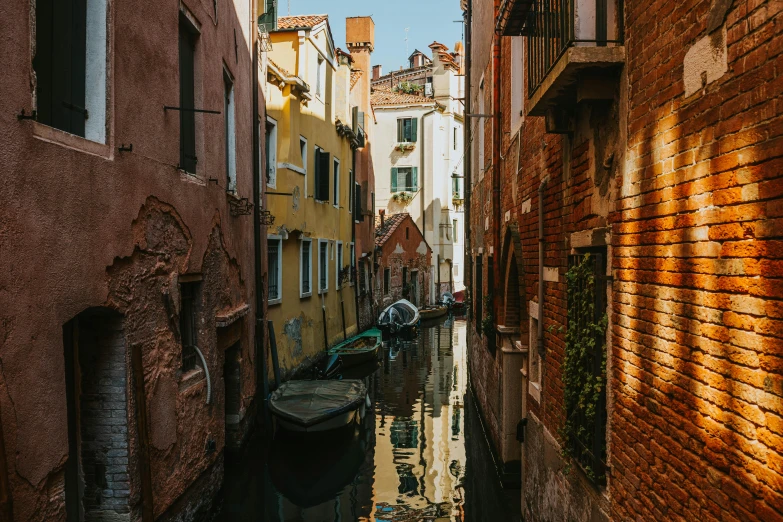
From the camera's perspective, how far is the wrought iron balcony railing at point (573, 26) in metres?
4.05

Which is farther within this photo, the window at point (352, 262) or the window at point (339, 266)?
the window at point (352, 262)

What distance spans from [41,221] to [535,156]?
4.37 metres

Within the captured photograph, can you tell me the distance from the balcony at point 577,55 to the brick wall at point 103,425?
12.3 feet

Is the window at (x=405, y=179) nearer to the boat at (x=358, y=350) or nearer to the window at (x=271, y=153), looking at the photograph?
the boat at (x=358, y=350)

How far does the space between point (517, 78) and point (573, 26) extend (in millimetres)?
4180

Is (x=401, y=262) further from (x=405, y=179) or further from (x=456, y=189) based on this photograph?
(x=456, y=189)

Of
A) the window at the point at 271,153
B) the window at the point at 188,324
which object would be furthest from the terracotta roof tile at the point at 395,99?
the window at the point at 188,324

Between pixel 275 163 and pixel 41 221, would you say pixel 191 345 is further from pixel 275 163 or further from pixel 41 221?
pixel 275 163

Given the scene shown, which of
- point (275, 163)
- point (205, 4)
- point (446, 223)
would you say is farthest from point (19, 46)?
point (446, 223)

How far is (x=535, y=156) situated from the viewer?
662 cm

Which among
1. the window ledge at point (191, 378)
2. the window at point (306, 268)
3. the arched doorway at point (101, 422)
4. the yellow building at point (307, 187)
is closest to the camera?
the arched doorway at point (101, 422)

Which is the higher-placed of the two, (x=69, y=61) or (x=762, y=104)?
(x=69, y=61)

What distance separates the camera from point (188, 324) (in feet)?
25.4

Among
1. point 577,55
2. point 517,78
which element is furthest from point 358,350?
point 577,55
